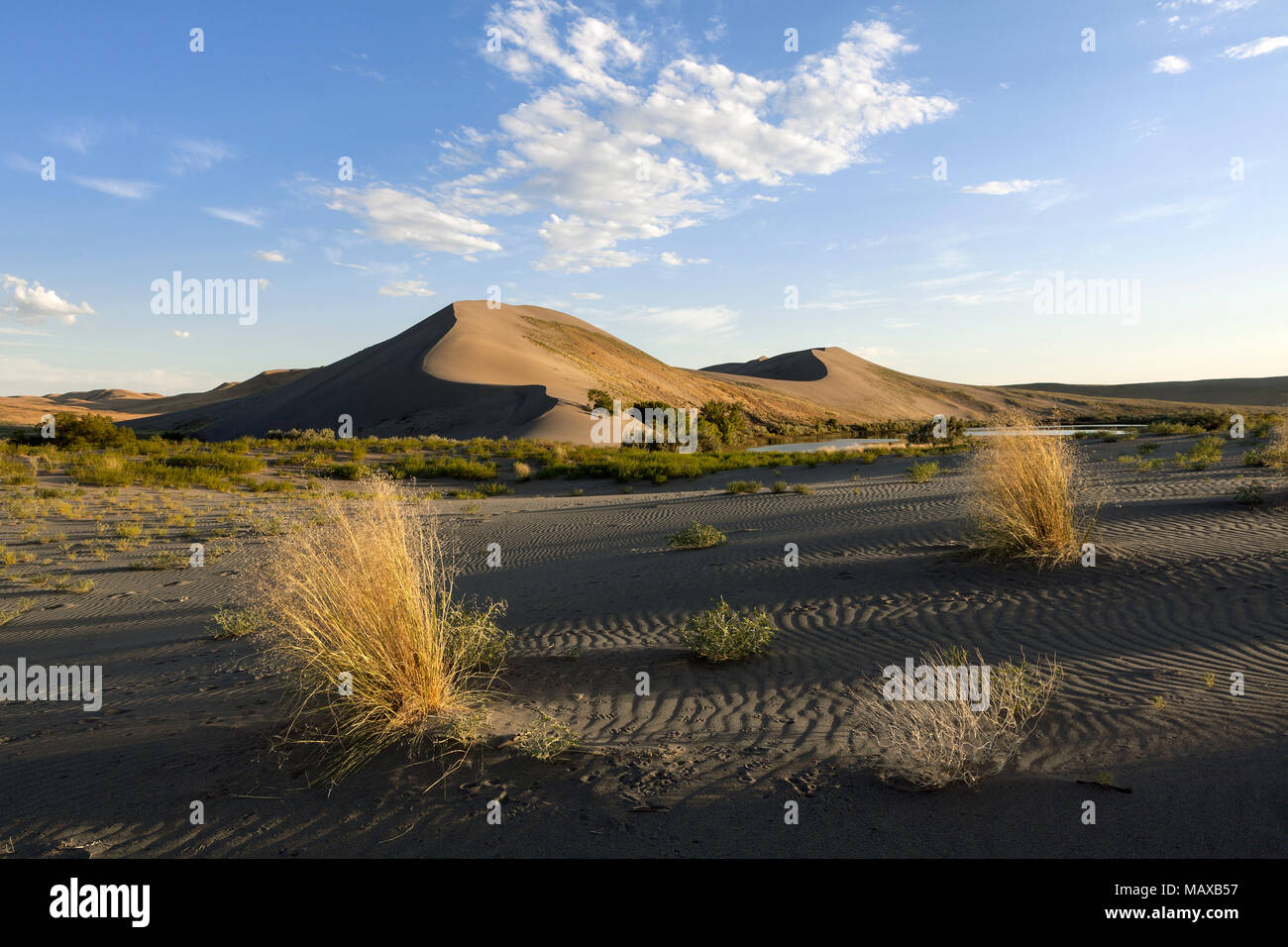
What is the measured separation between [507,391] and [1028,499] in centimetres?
5153

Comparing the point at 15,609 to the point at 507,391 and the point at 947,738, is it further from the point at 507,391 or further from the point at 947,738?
the point at 507,391

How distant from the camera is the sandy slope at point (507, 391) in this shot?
178ft

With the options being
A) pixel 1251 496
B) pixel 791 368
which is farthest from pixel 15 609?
pixel 791 368

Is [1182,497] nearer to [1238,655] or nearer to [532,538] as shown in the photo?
[1238,655]

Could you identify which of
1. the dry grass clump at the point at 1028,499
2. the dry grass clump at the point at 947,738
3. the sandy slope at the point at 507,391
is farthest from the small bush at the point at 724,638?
the sandy slope at the point at 507,391

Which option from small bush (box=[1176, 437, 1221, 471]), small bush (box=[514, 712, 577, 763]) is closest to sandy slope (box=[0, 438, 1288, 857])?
small bush (box=[514, 712, 577, 763])

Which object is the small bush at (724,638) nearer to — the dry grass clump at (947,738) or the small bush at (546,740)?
the dry grass clump at (947,738)

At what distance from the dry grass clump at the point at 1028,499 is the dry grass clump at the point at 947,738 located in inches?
175

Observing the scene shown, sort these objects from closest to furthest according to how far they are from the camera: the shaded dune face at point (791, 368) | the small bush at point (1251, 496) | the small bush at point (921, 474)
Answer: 1. the small bush at point (1251, 496)
2. the small bush at point (921, 474)
3. the shaded dune face at point (791, 368)

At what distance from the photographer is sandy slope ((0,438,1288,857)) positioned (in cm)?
319

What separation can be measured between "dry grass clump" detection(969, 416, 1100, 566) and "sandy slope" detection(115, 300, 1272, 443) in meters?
30.5
